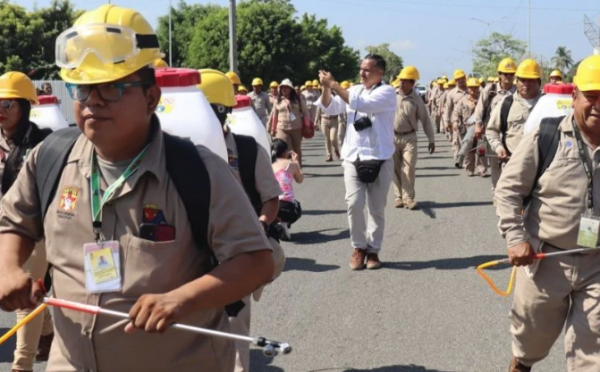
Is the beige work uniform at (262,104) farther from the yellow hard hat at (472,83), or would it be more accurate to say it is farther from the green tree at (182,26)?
the green tree at (182,26)

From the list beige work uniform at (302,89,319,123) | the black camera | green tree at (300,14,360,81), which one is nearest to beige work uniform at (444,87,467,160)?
beige work uniform at (302,89,319,123)

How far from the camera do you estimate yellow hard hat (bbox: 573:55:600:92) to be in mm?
4379

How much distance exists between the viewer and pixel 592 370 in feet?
14.6

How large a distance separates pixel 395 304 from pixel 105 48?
5.22 metres

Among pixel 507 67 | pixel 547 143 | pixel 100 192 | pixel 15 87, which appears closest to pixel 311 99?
pixel 507 67

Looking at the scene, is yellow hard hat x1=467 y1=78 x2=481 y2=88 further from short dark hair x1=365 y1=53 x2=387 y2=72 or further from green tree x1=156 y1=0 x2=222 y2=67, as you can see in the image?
green tree x1=156 y1=0 x2=222 y2=67

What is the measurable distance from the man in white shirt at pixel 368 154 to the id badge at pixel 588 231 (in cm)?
407

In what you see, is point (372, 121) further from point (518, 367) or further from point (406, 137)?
point (406, 137)

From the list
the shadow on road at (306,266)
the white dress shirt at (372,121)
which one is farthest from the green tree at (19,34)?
the white dress shirt at (372,121)

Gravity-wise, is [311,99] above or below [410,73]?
below

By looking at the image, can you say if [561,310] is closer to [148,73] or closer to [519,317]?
[519,317]

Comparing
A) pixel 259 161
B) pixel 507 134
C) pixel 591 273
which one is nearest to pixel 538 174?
pixel 591 273

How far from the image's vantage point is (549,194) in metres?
4.67

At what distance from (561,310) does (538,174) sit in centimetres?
75
